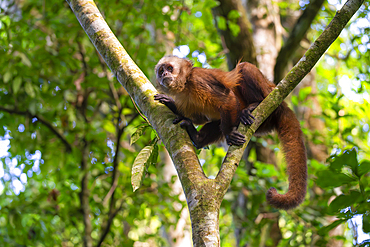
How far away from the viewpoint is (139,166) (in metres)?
2.30

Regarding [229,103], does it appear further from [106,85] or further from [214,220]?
[106,85]

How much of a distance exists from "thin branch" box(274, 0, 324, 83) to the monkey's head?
215 cm

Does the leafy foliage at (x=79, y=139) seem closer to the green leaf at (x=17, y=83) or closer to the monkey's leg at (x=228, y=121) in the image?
the green leaf at (x=17, y=83)

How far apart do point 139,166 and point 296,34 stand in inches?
155

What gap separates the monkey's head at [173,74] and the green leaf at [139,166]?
1.29m

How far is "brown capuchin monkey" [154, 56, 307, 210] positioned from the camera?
321cm

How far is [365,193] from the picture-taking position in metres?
2.33

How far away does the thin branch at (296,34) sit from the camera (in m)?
4.92

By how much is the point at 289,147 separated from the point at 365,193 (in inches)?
46.4

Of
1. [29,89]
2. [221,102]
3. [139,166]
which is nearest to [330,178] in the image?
[221,102]

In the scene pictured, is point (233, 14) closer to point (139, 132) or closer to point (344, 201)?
point (139, 132)

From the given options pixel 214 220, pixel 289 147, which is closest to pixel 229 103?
pixel 289 147

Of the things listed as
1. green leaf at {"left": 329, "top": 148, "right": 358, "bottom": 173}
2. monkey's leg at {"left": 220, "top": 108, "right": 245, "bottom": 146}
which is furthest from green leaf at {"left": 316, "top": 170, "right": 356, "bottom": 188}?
monkey's leg at {"left": 220, "top": 108, "right": 245, "bottom": 146}

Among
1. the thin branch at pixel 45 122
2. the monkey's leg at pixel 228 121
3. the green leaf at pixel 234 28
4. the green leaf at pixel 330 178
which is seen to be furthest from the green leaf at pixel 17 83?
the green leaf at pixel 330 178
